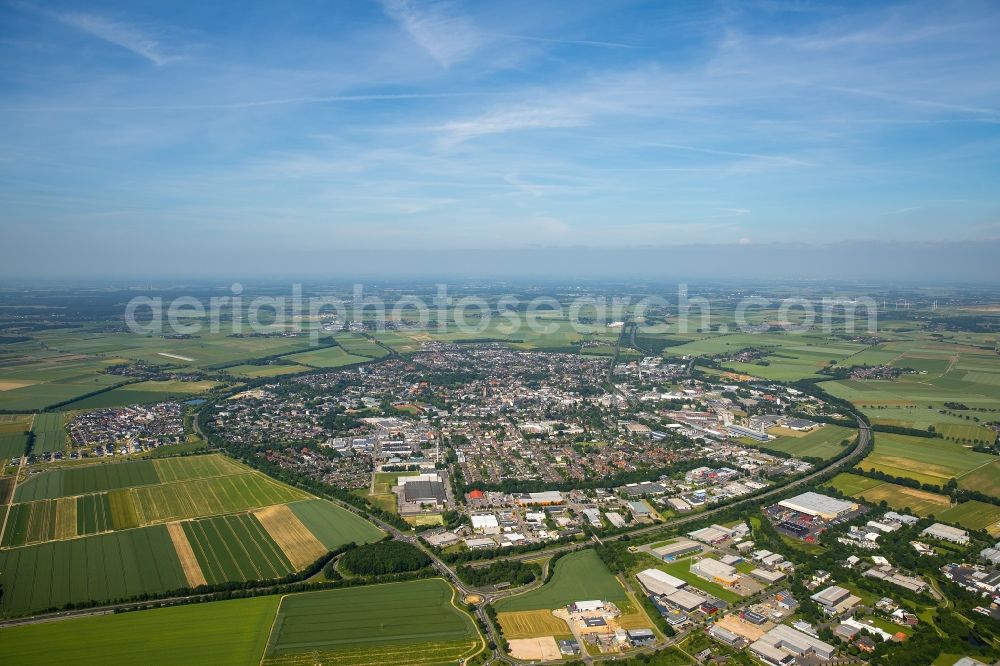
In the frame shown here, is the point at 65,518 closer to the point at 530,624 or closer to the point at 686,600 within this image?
the point at 530,624

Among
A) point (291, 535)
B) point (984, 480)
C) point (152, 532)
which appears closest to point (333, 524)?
point (291, 535)

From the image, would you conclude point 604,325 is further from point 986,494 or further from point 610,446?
point 986,494

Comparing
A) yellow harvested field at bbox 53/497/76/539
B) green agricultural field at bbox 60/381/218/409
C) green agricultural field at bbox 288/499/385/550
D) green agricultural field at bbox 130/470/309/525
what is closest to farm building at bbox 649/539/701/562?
green agricultural field at bbox 288/499/385/550

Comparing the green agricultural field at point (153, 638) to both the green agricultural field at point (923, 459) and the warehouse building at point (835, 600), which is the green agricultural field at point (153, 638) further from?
the green agricultural field at point (923, 459)

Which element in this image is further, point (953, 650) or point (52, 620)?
point (52, 620)

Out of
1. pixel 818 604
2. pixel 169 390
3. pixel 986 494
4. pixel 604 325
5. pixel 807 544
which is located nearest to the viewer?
pixel 818 604

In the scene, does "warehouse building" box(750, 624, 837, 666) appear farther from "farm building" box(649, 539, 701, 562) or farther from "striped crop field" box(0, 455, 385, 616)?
"striped crop field" box(0, 455, 385, 616)

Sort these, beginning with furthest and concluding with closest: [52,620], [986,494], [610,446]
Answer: [610,446] → [986,494] → [52,620]

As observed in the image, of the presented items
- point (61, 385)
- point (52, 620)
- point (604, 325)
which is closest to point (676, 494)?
point (52, 620)
